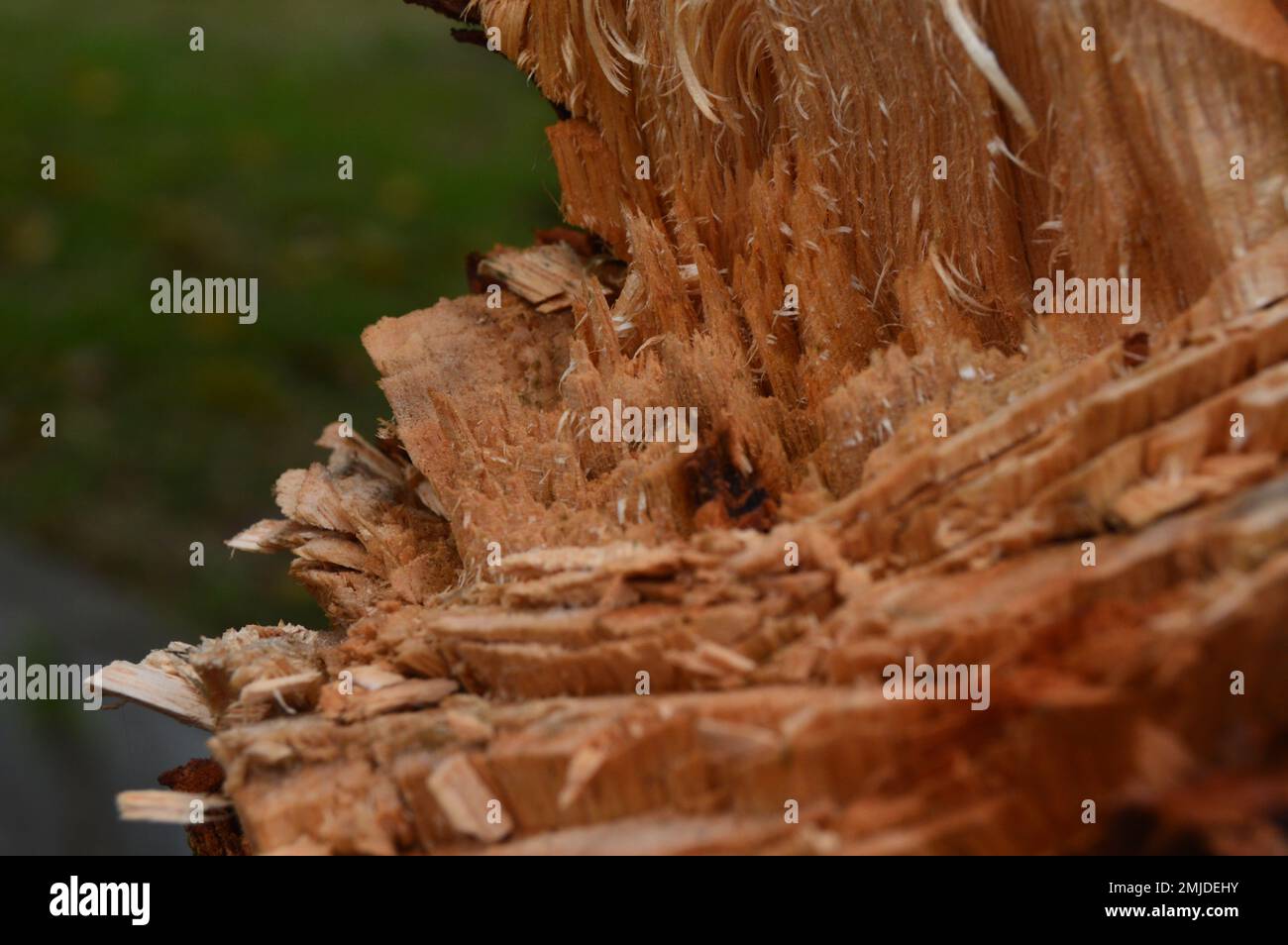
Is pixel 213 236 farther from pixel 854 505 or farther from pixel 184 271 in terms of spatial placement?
pixel 854 505

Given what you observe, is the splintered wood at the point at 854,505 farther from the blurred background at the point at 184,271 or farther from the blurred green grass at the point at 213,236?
the blurred green grass at the point at 213,236

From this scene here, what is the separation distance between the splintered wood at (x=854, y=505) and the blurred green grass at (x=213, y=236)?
282cm

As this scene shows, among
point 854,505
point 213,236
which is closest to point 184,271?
point 213,236

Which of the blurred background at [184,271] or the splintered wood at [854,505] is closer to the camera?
the splintered wood at [854,505]

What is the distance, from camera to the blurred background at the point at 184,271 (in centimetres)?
569

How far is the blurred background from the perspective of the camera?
18.7 ft

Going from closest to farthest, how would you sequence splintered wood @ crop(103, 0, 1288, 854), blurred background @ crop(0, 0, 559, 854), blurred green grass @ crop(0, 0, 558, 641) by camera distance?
splintered wood @ crop(103, 0, 1288, 854), blurred background @ crop(0, 0, 559, 854), blurred green grass @ crop(0, 0, 558, 641)

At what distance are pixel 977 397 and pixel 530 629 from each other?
0.97 meters

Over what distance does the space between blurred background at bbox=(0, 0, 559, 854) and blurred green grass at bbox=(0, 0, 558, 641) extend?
1cm

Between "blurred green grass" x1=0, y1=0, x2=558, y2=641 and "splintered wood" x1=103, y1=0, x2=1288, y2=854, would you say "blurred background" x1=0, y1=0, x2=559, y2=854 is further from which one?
"splintered wood" x1=103, y1=0, x2=1288, y2=854

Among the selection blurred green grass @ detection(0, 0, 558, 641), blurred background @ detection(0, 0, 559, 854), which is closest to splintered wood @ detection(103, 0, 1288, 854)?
blurred background @ detection(0, 0, 559, 854)

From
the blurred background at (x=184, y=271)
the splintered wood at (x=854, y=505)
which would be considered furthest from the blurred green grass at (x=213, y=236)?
the splintered wood at (x=854, y=505)

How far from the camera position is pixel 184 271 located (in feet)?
20.9
